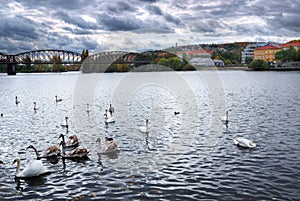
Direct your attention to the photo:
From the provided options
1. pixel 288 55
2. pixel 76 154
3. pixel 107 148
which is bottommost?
pixel 76 154

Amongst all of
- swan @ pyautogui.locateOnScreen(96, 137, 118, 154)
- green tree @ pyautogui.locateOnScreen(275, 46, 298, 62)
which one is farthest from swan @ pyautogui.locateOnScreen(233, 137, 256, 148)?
green tree @ pyautogui.locateOnScreen(275, 46, 298, 62)

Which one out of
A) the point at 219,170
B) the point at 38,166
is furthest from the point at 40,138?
the point at 219,170

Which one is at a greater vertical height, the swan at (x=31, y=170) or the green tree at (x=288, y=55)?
the green tree at (x=288, y=55)

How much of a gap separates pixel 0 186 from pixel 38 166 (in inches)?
68.1

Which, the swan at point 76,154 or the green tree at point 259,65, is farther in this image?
the green tree at point 259,65

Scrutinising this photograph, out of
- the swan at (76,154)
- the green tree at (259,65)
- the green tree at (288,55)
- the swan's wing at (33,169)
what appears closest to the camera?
the swan's wing at (33,169)

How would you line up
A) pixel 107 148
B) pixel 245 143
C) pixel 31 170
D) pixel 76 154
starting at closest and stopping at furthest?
1. pixel 31 170
2. pixel 76 154
3. pixel 107 148
4. pixel 245 143

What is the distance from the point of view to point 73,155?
1700 cm

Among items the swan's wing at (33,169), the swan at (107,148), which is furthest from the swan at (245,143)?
the swan's wing at (33,169)

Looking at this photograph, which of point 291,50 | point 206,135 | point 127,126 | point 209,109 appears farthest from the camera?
point 291,50

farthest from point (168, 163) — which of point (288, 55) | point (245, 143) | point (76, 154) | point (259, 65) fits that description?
point (288, 55)

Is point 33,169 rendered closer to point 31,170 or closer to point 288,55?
point 31,170

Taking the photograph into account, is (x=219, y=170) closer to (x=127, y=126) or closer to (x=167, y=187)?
(x=167, y=187)

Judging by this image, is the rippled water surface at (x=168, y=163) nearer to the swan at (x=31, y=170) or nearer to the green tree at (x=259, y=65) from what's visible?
the swan at (x=31, y=170)
